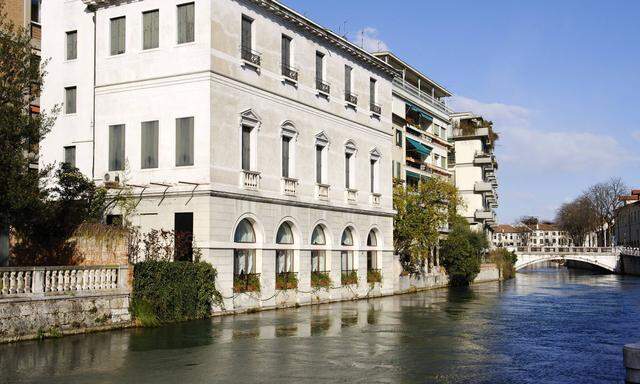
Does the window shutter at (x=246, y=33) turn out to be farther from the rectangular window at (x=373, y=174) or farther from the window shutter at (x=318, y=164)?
the rectangular window at (x=373, y=174)

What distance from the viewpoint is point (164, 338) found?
23.7 metres

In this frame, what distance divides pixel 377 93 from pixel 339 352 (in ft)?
95.8

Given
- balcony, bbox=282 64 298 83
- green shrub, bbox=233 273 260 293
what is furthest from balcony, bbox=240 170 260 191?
balcony, bbox=282 64 298 83

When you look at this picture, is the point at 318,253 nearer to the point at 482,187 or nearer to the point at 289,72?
the point at 289,72

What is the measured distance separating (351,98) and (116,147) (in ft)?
50.9

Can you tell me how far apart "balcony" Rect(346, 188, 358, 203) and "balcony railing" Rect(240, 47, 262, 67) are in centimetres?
1113

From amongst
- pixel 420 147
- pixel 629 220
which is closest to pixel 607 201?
pixel 629 220

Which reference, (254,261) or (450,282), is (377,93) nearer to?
(254,261)

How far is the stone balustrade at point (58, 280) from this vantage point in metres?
22.0

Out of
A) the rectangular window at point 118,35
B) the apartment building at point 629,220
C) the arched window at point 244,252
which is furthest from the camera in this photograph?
the apartment building at point 629,220

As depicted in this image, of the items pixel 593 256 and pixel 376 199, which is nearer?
pixel 376 199

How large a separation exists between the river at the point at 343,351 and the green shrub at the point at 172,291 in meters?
0.90

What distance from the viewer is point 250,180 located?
1335 inches

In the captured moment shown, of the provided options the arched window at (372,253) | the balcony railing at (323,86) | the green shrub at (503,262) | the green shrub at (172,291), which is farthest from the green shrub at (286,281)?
A: the green shrub at (503,262)
